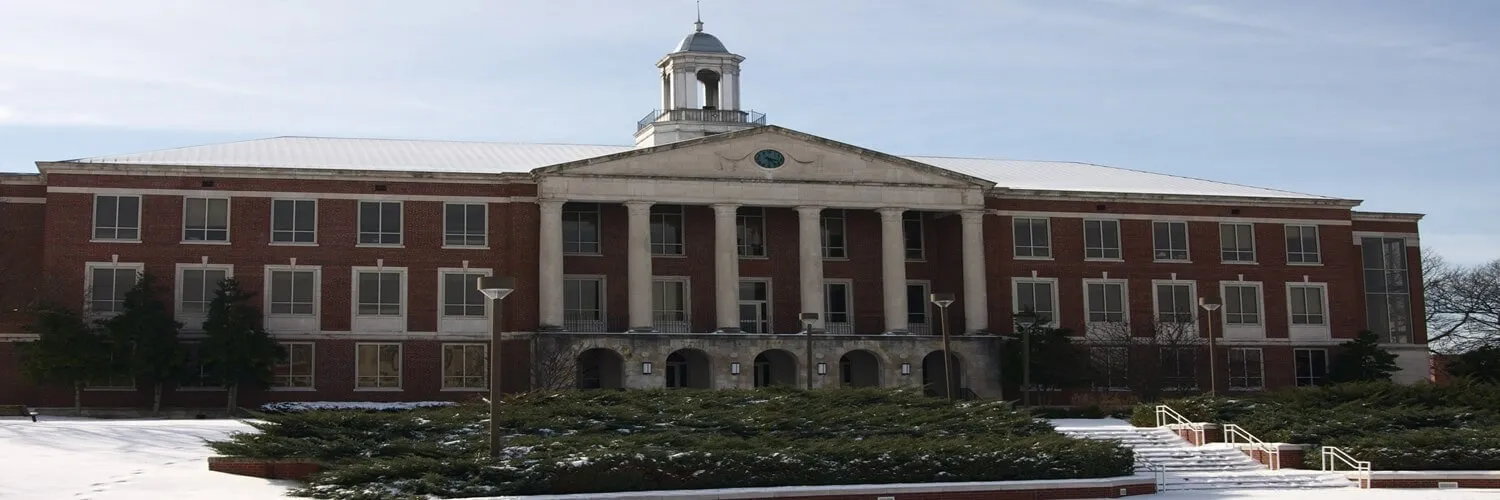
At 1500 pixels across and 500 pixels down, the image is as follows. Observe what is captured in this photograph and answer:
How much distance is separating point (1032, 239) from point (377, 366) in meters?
26.0

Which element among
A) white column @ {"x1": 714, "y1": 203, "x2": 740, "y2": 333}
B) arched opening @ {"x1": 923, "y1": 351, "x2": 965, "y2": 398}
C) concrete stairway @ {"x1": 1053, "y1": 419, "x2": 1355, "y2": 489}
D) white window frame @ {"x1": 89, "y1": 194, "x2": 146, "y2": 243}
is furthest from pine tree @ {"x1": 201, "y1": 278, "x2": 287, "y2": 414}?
concrete stairway @ {"x1": 1053, "y1": 419, "x2": 1355, "y2": 489}

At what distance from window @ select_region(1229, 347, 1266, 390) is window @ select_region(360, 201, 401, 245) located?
33159 millimetres

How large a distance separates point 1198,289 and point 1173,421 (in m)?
23.6

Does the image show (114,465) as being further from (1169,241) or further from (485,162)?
(1169,241)

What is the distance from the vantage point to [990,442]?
34250 mm

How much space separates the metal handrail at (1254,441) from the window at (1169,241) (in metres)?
26.2

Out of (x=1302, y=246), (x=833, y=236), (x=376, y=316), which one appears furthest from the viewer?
(x=1302, y=246)

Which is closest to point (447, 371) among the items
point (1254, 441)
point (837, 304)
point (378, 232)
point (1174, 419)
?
point (378, 232)

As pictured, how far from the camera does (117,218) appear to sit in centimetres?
5781

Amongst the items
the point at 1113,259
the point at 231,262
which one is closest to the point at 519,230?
the point at 231,262

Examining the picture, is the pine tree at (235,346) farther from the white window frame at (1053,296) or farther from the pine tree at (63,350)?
the white window frame at (1053,296)

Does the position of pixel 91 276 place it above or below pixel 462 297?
above

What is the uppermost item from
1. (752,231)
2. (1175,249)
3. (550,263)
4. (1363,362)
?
(752,231)

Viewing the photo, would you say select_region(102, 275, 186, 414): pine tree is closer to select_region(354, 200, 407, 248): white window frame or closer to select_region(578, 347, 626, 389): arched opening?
select_region(354, 200, 407, 248): white window frame
